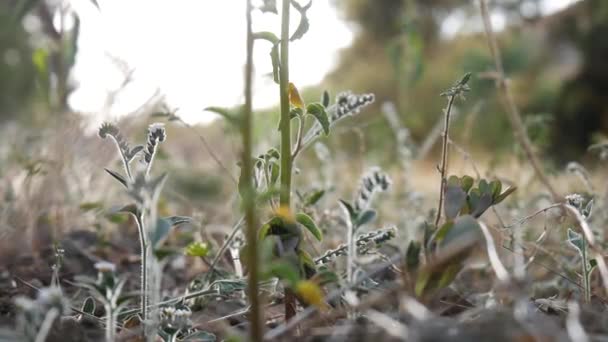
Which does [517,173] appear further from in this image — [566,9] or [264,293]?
[566,9]

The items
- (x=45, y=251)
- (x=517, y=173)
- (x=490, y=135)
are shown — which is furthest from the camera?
(x=490, y=135)

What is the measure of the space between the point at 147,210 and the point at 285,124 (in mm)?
184

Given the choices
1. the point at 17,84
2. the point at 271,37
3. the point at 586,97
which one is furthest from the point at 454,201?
the point at 17,84

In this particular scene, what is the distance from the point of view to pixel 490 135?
16.5ft

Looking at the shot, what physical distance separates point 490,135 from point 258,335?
15.7ft

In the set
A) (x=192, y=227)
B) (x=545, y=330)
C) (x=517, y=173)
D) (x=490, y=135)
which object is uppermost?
(x=490, y=135)

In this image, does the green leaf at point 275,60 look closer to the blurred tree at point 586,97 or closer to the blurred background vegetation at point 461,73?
the blurred background vegetation at point 461,73

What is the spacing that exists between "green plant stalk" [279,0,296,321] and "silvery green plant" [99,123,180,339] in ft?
0.41

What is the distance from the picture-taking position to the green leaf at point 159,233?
1.90ft

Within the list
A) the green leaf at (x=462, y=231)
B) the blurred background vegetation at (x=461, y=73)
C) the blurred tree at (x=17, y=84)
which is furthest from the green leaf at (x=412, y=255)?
the blurred tree at (x=17, y=84)

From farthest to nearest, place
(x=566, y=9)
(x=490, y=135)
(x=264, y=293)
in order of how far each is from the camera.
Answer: (x=566, y=9), (x=490, y=135), (x=264, y=293)

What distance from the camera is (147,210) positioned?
64 centimetres

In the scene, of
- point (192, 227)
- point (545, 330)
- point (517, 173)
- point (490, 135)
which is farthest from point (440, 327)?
point (490, 135)

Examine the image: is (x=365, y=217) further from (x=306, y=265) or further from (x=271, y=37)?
(x=271, y=37)
